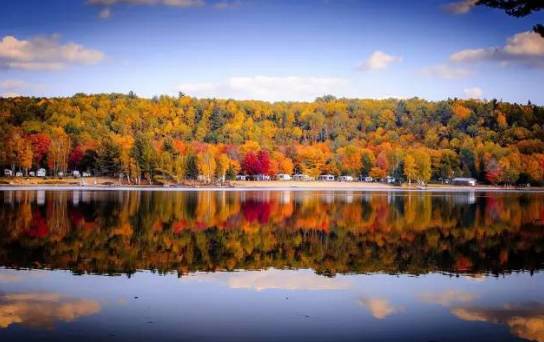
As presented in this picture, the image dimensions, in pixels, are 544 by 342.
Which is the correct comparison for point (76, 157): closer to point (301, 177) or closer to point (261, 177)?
point (261, 177)

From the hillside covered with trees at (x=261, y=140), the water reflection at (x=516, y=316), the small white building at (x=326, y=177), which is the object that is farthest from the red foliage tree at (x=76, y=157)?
the water reflection at (x=516, y=316)

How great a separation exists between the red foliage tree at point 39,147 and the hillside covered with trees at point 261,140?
193 millimetres

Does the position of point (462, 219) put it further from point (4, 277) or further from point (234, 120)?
point (234, 120)

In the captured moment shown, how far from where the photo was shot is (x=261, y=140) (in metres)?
169

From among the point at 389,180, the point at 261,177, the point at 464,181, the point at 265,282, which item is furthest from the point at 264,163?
the point at 265,282

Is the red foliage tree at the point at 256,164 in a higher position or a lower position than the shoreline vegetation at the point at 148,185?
higher

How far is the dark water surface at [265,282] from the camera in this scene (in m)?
13.6

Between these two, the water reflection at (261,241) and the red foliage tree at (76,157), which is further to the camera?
the red foliage tree at (76,157)

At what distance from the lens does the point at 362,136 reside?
18438 cm

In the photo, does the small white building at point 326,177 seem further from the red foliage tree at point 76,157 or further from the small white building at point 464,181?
the red foliage tree at point 76,157

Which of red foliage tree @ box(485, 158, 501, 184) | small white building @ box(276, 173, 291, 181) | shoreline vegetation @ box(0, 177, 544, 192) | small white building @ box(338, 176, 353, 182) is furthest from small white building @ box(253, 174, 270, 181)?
red foliage tree @ box(485, 158, 501, 184)

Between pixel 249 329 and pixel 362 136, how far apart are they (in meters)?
174

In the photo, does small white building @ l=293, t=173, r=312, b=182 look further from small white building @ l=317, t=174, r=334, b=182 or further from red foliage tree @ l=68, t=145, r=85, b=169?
red foliage tree @ l=68, t=145, r=85, b=169

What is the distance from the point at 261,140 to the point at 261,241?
141m
